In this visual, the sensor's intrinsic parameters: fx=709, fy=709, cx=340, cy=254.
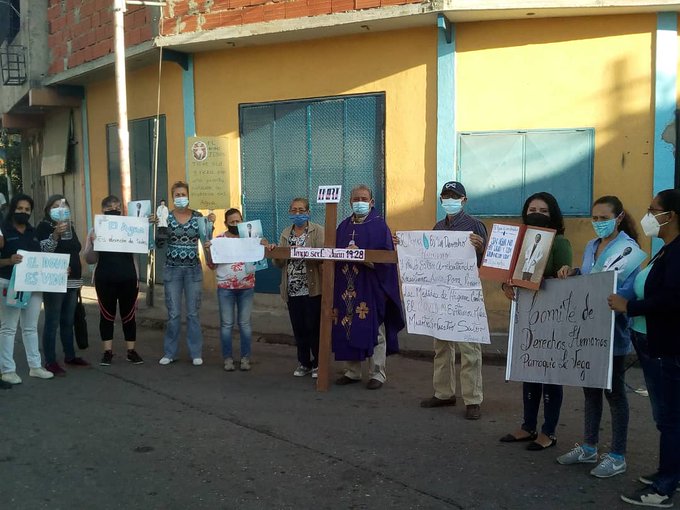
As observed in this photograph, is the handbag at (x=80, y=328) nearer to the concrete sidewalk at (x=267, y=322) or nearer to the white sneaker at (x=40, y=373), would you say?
the white sneaker at (x=40, y=373)

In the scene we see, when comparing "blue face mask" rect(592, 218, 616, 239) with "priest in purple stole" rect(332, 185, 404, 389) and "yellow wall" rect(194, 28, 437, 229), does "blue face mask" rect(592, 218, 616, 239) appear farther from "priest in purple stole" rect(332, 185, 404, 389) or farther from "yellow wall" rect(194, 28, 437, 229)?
"yellow wall" rect(194, 28, 437, 229)

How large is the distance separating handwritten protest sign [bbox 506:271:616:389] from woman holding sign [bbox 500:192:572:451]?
0.14 m

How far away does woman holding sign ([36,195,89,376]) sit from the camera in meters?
7.04

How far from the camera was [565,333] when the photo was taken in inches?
187

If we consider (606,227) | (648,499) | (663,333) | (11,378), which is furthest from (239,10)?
(648,499)

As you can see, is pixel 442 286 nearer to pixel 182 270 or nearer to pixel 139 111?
pixel 182 270

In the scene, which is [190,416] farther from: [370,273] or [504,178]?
[504,178]

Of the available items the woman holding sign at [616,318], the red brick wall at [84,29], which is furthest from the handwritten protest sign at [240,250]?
the red brick wall at [84,29]

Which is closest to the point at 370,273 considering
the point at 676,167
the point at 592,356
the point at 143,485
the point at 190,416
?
the point at 190,416

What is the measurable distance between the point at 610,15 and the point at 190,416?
261 inches

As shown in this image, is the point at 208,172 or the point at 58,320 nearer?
the point at 58,320

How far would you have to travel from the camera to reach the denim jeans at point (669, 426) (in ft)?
13.1

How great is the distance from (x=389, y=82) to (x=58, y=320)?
5107 millimetres

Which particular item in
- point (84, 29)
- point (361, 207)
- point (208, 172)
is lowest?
point (361, 207)
